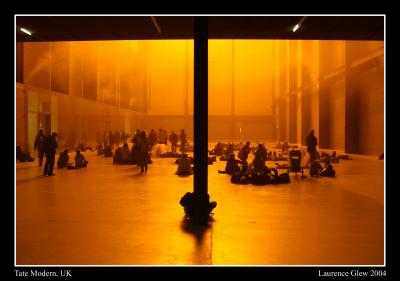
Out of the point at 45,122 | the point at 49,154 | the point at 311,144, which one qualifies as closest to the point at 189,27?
the point at 49,154

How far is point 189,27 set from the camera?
11.0 meters

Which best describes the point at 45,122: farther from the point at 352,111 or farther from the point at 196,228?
the point at 196,228

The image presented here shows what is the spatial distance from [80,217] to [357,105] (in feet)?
77.9

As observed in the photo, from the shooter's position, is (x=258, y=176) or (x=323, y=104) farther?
(x=323, y=104)

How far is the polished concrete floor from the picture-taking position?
5480mm

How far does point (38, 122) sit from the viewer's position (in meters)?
27.3

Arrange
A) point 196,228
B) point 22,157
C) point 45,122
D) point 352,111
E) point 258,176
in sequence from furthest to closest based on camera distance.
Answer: point 45,122 < point 352,111 < point 22,157 < point 258,176 < point 196,228

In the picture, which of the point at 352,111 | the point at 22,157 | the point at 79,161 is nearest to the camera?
the point at 79,161

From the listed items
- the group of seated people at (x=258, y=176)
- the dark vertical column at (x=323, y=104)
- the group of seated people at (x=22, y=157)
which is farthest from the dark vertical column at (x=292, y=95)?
the group of seated people at (x=258, y=176)

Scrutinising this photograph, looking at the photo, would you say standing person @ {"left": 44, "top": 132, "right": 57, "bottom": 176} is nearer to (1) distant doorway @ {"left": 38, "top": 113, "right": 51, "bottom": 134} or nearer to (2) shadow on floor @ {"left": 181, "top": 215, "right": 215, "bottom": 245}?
(2) shadow on floor @ {"left": 181, "top": 215, "right": 215, "bottom": 245}

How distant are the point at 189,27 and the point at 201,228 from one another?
228 inches

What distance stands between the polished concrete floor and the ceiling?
420 centimetres

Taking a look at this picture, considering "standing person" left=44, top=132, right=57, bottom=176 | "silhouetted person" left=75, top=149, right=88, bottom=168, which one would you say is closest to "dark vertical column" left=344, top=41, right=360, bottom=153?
"silhouetted person" left=75, top=149, right=88, bottom=168
